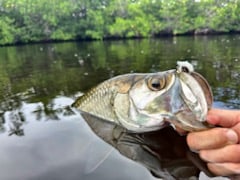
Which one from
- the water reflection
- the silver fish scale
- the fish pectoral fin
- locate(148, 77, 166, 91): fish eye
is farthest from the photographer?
the silver fish scale

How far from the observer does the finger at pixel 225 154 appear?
7.13ft

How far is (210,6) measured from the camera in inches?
2100

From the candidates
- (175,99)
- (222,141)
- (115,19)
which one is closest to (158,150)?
(175,99)

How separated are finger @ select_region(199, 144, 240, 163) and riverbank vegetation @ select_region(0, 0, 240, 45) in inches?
1963

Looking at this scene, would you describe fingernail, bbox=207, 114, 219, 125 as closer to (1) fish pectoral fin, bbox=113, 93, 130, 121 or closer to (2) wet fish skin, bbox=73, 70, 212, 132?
(2) wet fish skin, bbox=73, 70, 212, 132

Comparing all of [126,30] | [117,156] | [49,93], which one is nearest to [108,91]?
[117,156]

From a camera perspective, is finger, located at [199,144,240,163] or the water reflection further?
the water reflection

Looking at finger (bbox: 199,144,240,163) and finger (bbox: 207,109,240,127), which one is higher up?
finger (bbox: 207,109,240,127)

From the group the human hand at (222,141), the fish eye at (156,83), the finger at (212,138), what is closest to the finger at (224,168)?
the human hand at (222,141)

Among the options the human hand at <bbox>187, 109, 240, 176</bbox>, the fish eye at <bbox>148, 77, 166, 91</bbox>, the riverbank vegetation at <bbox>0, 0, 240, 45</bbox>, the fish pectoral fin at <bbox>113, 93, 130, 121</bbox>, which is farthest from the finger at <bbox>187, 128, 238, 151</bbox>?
the riverbank vegetation at <bbox>0, 0, 240, 45</bbox>

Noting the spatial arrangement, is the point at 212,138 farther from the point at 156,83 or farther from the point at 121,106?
the point at 121,106

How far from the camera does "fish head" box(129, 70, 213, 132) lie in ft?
7.42

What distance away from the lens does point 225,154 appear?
87.9 inches

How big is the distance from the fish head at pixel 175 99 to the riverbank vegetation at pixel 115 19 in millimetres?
49348
